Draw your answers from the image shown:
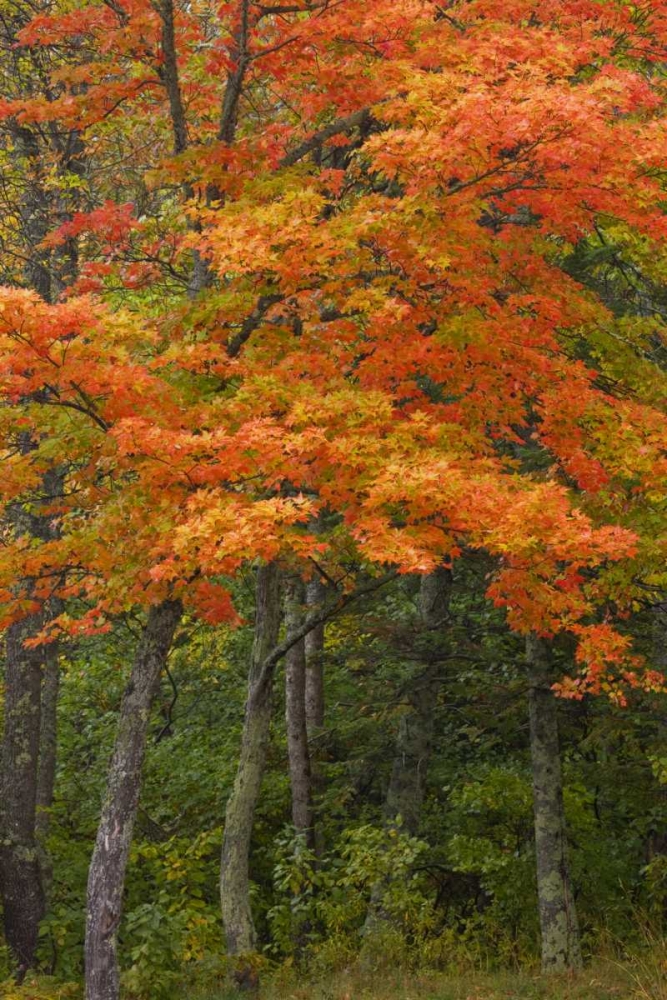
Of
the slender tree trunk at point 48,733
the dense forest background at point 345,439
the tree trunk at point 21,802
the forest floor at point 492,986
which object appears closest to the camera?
the dense forest background at point 345,439

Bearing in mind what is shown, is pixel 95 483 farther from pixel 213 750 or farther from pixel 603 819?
pixel 603 819

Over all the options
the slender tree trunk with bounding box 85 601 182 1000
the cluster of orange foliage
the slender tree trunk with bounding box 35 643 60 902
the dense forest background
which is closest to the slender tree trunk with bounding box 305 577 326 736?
the dense forest background

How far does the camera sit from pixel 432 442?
9.90 m

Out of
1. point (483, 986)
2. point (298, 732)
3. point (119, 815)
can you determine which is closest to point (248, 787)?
point (298, 732)

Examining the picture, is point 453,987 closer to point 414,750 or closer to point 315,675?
point 414,750

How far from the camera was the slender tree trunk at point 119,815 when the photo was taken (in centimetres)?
1006

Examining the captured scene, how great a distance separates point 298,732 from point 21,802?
3.87 meters

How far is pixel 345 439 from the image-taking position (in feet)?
29.0

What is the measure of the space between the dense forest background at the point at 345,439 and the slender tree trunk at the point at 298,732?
0.16 feet

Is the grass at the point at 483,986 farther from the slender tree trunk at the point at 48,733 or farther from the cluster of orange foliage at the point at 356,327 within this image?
the slender tree trunk at the point at 48,733

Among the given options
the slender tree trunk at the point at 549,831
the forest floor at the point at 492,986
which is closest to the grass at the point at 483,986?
the forest floor at the point at 492,986

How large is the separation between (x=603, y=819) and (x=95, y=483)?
991 cm

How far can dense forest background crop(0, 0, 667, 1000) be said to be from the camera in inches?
357

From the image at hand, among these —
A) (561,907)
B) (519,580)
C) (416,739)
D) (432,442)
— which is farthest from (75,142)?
(561,907)
